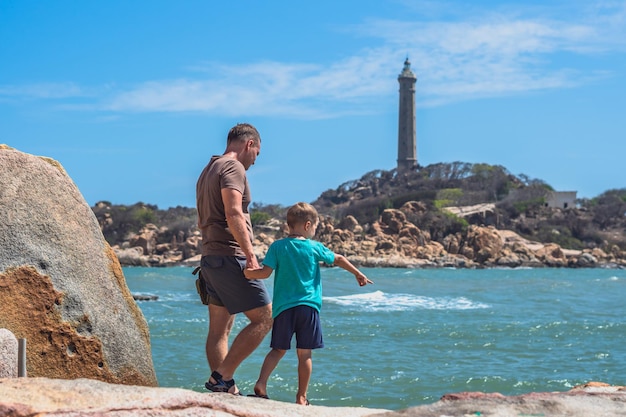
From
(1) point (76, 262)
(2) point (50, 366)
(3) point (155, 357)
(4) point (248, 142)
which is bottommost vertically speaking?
(3) point (155, 357)

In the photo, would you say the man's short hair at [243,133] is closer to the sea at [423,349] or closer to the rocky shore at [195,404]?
the rocky shore at [195,404]

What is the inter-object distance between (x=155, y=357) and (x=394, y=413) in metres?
8.27

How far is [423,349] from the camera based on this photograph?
1265 cm

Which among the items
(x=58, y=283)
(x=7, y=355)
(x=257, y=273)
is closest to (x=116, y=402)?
(x=7, y=355)

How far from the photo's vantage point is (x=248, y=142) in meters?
4.85

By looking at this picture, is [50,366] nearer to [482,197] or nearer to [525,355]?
[525,355]

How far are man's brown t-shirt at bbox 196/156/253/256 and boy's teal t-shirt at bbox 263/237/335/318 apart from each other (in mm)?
201

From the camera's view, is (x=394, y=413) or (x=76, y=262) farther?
(x=76, y=262)

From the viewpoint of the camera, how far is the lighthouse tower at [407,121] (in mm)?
88188

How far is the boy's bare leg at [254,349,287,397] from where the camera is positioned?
458 centimetres

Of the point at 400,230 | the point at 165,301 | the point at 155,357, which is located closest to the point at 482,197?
the point at 400,230

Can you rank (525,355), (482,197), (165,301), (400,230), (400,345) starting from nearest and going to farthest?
1. (525,355)
2. (400,345)
3. (165,301)
4. (400,230)
5. (482,197)

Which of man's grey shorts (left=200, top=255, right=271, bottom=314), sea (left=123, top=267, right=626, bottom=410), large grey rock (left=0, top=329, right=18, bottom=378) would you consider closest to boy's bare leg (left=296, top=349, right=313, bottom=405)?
man's grey shorts (left=200, top=255, right=271, bottom=314)

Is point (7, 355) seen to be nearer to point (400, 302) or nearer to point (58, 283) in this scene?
point (58, 283)
